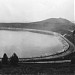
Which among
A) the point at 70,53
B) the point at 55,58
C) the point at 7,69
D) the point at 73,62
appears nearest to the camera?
the point at 7,69

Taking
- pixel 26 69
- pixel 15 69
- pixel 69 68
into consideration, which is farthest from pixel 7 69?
pixel 69 68

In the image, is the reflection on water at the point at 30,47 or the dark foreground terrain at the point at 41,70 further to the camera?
the reflection on water at the point at 30,47

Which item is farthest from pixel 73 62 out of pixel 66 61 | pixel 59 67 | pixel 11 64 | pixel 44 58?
pixel 11 64

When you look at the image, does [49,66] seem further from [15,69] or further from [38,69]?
[15,69]

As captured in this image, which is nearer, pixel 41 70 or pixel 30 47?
pixel 41 70

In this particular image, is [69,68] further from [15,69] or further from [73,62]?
[15,69]

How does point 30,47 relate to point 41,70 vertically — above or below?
above

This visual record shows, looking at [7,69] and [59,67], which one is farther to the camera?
[59,67]

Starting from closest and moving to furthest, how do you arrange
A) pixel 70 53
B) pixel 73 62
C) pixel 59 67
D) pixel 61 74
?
pixel 61 74 → pixel 59 67 → pixel 73 62 → pixel 70 53

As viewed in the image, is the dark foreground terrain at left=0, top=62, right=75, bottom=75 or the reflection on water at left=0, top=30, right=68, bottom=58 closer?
the dark foreground terrain at left=0, top=62, right=75, bottom=75
